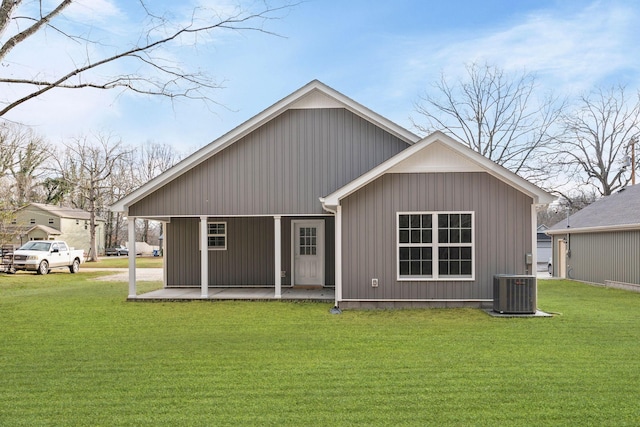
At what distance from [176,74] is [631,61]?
823 inches

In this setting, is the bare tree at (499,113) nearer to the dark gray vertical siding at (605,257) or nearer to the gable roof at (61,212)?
the dark gray vertical siding at (605,257)

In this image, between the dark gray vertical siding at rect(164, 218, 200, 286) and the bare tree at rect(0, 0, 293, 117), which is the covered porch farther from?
the bare tree at rect(0, 0, 293, 117)

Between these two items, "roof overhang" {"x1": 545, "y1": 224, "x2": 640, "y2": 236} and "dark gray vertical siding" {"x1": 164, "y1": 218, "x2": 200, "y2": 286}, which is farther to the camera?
"roof overhang" {"x1": 545, "y1": 224, "x2": 640, "y2": 236}

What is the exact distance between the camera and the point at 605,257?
57.0 ft

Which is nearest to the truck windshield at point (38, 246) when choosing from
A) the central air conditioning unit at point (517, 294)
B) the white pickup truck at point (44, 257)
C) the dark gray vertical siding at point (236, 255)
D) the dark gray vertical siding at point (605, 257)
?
the white pickup truck at point (44, 257)

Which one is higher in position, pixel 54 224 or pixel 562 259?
pixel 54 224

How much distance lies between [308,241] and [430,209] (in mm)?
4726

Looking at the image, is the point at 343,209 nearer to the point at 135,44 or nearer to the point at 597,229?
the point at 135,44

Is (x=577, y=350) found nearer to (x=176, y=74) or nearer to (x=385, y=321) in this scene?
(x=385, y=321)

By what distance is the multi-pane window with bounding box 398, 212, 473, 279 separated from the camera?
10.5 meters

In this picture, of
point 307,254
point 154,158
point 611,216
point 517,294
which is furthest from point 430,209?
point 154,158

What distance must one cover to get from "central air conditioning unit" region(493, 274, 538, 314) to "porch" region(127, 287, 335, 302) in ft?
13.6

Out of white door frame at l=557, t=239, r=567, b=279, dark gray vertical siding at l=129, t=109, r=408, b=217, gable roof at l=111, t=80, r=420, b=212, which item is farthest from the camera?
white door frame at l=557, t=239, r=567, b=279

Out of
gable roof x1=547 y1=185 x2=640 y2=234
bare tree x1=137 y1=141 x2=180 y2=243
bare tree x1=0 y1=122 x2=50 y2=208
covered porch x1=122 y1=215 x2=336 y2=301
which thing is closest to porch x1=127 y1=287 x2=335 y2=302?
covered porch x1=122 y1=215 x2=336 y2=301
